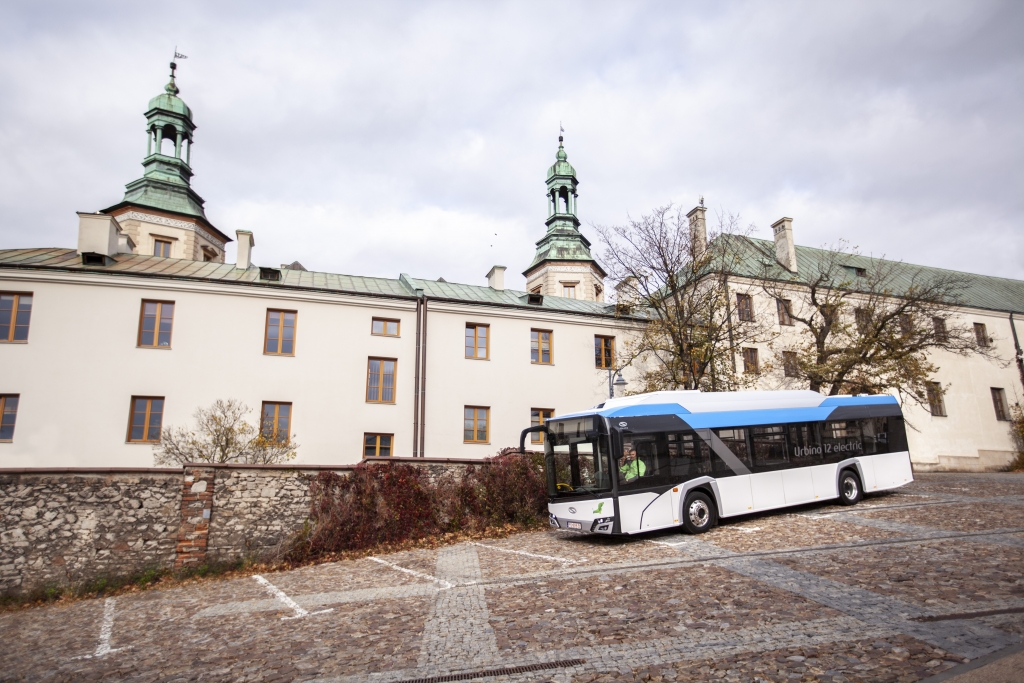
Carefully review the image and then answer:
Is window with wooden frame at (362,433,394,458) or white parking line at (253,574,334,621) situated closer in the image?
white parking line at (253,574,334,621)

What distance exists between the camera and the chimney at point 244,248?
25.9 metres

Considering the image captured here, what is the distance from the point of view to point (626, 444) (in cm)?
1319

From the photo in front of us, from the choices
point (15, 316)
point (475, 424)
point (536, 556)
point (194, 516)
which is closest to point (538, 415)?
point (475, 424)

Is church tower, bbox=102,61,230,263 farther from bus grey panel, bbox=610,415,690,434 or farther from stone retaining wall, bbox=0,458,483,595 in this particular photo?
bus grey panel, bbox=610,415,690,434

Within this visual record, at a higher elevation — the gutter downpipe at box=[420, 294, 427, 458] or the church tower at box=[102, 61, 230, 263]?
the church tower at box=[102, 61, 230, 263]

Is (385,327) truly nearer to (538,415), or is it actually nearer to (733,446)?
(538,415)

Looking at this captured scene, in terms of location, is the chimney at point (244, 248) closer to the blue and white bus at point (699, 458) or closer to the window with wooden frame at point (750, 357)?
the blue and white bus at point (699, 458)

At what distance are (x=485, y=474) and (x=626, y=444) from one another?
Answer: 16.2 feet

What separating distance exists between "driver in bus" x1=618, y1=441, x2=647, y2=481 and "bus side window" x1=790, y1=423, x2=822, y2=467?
490cm

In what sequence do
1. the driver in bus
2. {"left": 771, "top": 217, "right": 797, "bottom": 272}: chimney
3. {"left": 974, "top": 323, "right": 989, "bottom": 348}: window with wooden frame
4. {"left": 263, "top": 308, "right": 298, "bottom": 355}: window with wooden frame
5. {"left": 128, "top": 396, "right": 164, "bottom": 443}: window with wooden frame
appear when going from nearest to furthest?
the driver in bus, {"left": 128, "top": 396, "right": 164, "bottom": 443}: window with wooden frame, {"left": 263, "top": 308, "right": 298, "bottom": 355}: window with wooden frame, {"left": 771, "top": 217, "right": 797, "bottom": 272}: chimney, {"left": 974, "top": 323, "right": 989, "bottom": 348}: window with wooden frame

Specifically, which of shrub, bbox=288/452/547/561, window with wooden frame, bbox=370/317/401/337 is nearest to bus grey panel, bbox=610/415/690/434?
shrub, bbox=288/452/547/561

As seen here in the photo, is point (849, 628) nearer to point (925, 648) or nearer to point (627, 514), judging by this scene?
point (925, 648)

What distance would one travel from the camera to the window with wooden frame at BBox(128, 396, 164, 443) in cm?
2062

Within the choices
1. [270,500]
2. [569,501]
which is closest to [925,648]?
[569,501]
